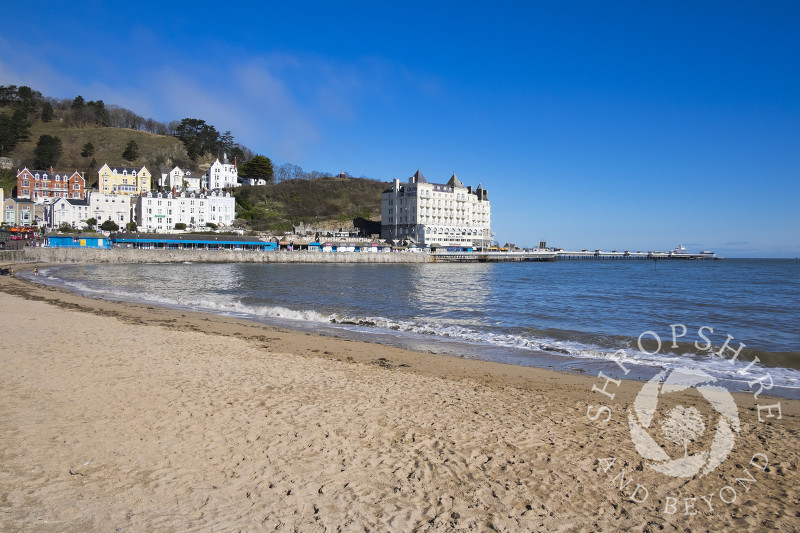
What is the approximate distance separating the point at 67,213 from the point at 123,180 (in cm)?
1585

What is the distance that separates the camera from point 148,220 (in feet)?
269

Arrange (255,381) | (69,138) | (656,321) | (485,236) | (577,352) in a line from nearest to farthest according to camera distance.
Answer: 1. (255,381)
2. (577,352)
3. (656,321)
4. (485,236)
5. (69,138)

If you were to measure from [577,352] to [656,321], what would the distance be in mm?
7945

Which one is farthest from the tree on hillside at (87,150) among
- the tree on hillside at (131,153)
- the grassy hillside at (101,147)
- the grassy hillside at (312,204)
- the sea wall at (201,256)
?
the sea wall at (201,256)

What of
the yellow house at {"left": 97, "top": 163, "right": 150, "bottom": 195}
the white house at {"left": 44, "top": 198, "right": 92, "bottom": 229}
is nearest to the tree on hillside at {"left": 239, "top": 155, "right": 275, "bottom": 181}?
the yellow house at {"left": 97, "top": 163, "right": 150, "bottom": 195}

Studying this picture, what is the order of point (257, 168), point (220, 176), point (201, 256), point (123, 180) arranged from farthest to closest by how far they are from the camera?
point (257, 168)
point (220, 176)
point (123, 180)
point (201, 256)

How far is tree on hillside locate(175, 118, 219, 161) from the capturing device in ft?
393

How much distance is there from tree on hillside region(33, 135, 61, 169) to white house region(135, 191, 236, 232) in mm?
36089

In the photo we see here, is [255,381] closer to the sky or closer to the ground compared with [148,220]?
closer to the ground

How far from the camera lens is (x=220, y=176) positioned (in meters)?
102

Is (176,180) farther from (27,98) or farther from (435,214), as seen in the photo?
(27,98)

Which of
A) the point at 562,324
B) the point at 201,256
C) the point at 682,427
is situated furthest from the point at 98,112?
the point at 682,427

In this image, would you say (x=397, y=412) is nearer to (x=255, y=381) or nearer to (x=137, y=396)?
(x=255, y=381)

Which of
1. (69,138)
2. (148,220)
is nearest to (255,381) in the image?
(148,220)
